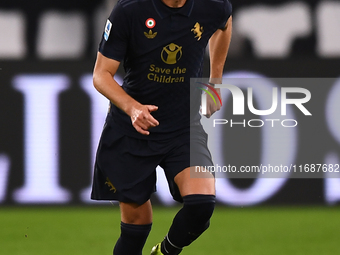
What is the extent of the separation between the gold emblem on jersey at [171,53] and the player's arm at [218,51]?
1.29ft

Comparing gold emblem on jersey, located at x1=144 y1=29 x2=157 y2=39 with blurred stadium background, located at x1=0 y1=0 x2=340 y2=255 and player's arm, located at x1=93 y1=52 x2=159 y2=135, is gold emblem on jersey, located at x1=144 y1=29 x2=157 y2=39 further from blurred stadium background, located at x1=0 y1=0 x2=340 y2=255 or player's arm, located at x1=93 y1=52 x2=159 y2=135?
blurred stadium background, located at x1=0 y1=0 x2=340 y2=255

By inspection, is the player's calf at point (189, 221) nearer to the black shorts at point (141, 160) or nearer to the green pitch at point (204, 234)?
the black shorts at point (141, 160)

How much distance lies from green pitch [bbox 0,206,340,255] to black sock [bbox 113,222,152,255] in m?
1.01

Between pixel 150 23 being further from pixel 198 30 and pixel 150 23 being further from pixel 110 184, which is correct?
pixel 110 184

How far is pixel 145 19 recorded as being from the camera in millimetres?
3375

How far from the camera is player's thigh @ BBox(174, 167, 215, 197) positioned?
11.3 feet

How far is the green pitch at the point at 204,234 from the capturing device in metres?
4.88

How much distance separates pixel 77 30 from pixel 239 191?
253 centimetres

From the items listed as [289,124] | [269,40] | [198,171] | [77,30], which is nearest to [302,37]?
[269,40]

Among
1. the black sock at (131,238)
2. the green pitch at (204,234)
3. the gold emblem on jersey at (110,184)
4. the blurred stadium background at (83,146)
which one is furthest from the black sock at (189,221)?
the blurred stadium background at (83,146)

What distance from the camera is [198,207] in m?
3.39

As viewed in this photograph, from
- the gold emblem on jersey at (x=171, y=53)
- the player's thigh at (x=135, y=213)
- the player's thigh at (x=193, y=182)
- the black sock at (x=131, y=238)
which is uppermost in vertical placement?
the gold emblem on jersey at (x=171, y=53)

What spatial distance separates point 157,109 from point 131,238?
74 cm

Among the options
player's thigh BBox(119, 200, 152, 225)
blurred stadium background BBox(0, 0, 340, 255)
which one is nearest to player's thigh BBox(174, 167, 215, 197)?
player's thigh BBox(119, 200, 152, 225)
